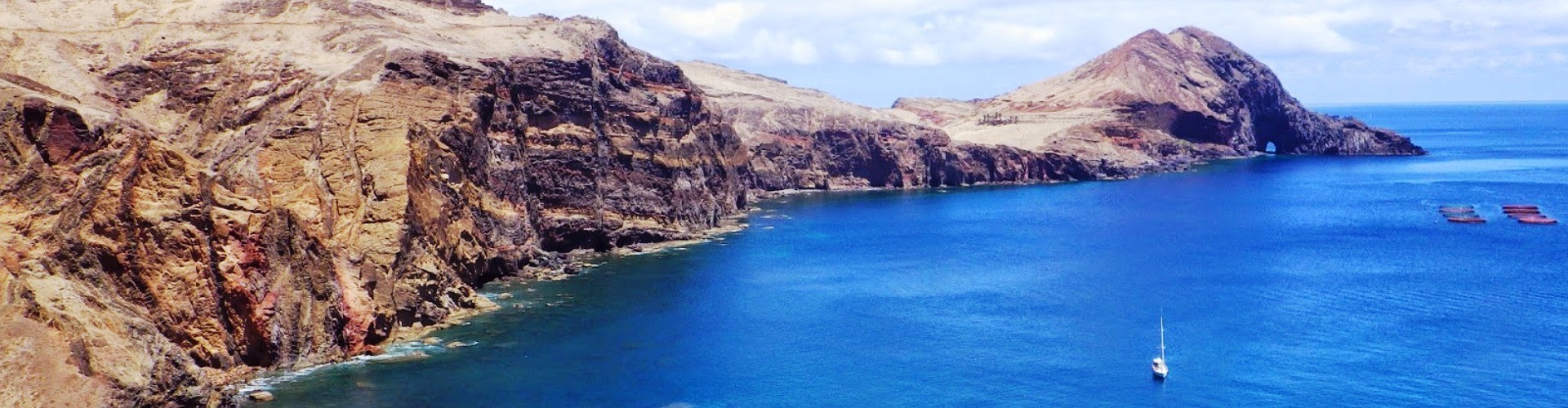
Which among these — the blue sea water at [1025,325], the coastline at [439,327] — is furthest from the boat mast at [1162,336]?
the coastline at [439,327]

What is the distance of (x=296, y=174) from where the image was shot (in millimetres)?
100875

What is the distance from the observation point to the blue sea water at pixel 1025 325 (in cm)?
8350

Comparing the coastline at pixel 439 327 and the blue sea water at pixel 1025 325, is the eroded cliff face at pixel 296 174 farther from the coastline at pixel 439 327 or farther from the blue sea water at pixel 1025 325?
the blue sea water at pixel 1025 325

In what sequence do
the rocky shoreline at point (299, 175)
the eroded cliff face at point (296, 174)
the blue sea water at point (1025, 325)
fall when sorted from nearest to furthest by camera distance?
the rocky shoreline at point (299, 175), the eroded cliff face at point (296, 174), the blue sea water at point (1025, 325)

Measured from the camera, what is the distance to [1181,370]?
8838 centimetres

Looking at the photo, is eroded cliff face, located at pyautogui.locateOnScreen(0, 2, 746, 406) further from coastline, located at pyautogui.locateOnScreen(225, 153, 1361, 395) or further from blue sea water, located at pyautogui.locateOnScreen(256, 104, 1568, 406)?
blue sea water, located at pyautogui.locateOnScreen(256, 104, 1568, 406)

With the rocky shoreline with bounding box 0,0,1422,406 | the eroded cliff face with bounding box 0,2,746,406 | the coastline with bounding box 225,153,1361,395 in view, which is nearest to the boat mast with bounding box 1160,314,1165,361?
the coastline with bounding box 225,153,1361,395

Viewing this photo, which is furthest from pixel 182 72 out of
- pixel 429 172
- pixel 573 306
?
pixel 573 306

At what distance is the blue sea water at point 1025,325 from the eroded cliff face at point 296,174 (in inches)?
209

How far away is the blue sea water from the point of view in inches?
3287

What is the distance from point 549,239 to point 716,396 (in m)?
50.3

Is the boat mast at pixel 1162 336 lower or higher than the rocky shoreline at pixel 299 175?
lower

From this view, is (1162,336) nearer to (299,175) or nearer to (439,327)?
(439,327)

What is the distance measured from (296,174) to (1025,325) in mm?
46868
